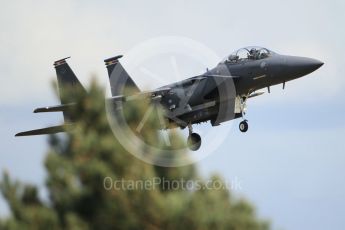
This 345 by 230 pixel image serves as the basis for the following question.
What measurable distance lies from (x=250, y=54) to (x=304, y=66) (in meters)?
2.44

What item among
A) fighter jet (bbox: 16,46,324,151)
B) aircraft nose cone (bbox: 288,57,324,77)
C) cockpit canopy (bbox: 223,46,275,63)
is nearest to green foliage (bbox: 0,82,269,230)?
fighter jet (bbox: 16,46,324,151)

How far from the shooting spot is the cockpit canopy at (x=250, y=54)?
31.4 m

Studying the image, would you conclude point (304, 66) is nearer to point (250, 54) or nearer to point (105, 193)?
point (250, 54)

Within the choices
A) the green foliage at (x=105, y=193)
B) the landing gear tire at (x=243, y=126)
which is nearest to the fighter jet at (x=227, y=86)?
the landing gear tire at (x=243, y=126)

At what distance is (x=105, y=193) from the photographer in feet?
42.3

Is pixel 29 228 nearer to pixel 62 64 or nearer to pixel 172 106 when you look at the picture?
pixel 172 106

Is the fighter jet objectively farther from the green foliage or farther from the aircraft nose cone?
the green foliage

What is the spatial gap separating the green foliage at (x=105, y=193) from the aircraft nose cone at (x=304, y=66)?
692 inches

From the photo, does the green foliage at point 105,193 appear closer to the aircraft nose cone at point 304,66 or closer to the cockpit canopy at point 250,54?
the aircraft nose cone at point 304,66

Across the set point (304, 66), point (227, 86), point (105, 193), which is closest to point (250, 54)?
point (227, 86)

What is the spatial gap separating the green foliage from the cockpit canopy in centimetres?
1797

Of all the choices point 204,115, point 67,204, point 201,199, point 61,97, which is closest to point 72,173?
point 67,204

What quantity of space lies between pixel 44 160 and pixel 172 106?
1963 centimetres

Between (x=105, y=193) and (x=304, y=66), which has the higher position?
(x=304, y=66)
